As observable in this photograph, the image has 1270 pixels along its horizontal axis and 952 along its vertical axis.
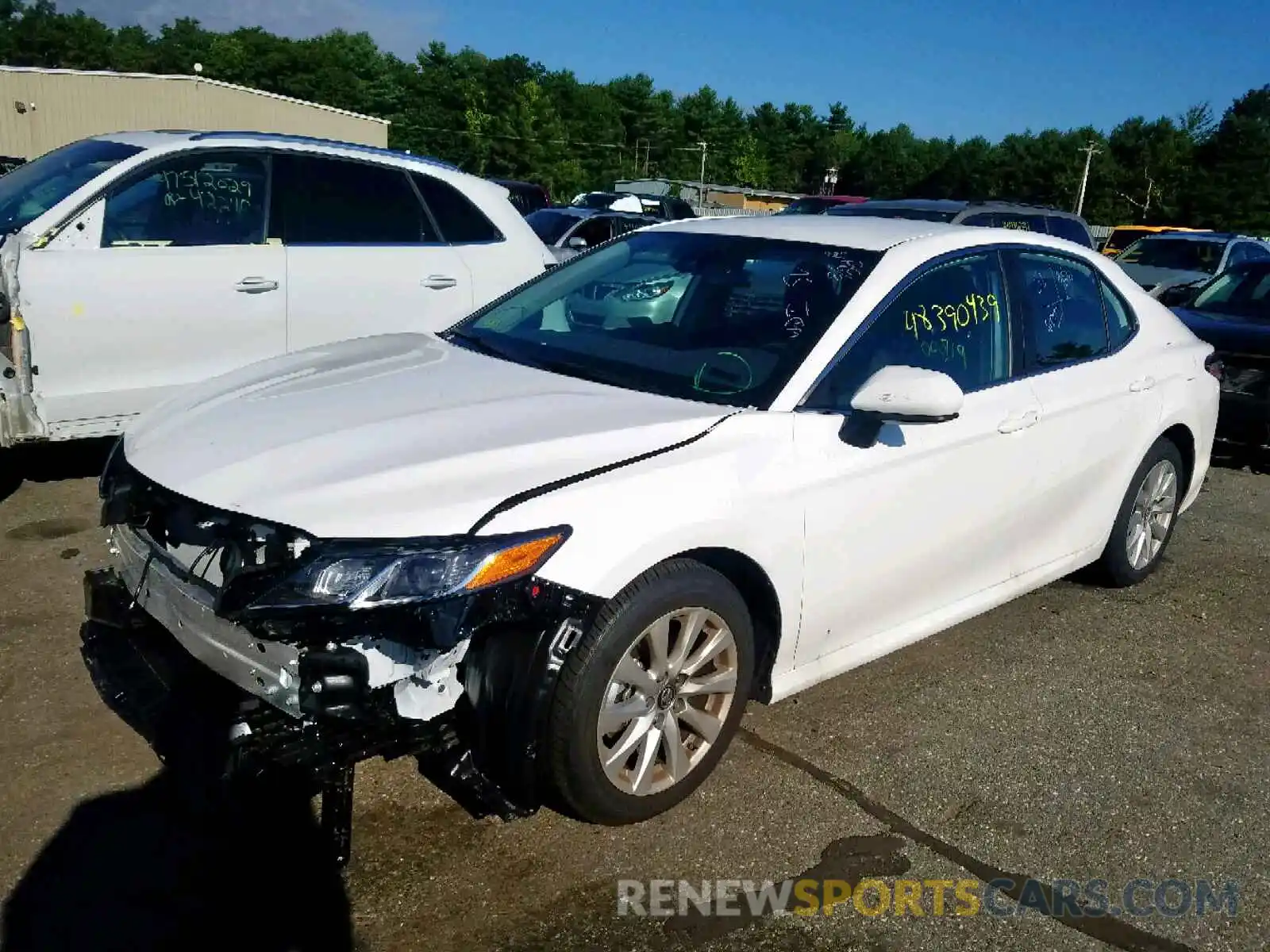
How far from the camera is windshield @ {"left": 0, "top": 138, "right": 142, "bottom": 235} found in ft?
17.6

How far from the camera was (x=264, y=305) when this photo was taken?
5656 millimetres

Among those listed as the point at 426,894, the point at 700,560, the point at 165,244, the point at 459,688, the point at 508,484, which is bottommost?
the point at 426,894

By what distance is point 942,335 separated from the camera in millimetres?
3670

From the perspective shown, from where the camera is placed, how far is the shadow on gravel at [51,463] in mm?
5727

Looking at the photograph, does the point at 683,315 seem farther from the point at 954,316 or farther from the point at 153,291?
the point at 153,291

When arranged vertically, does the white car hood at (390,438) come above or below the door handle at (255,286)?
below

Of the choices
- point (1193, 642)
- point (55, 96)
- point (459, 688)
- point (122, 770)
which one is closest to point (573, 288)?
point (459, 688)

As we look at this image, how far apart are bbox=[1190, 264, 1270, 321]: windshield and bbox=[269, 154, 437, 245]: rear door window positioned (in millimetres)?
6320

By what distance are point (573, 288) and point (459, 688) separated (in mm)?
1934

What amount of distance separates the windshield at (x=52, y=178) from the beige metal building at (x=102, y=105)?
3288 cm

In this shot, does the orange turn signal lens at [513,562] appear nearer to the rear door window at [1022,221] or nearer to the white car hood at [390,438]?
the white car hood at [390,438]

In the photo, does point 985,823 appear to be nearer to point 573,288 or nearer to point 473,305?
point 573,288

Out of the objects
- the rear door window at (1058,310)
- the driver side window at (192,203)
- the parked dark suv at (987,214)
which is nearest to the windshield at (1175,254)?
the parked dark suv at (987,214)

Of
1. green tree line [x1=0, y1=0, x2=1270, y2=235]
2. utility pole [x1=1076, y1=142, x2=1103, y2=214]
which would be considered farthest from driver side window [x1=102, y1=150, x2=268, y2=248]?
utility pole [x1=1076, y1=142, x2=1103, y2=214]
